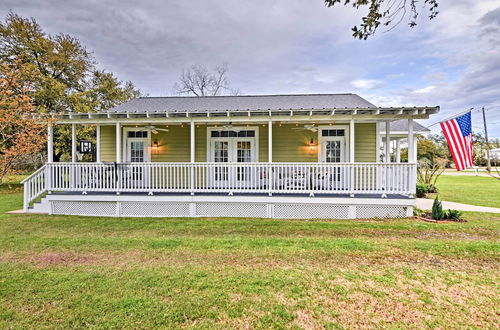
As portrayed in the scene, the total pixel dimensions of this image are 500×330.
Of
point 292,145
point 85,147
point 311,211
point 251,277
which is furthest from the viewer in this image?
point 85,147

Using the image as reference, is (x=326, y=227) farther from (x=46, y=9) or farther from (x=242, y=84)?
(x=242, y=84)

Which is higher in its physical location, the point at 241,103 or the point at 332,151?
the point at 241,103

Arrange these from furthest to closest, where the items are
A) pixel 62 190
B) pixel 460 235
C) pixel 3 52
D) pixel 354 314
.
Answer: pixel 3 52
pixel 62 190
pixel 460 235
pixel 354 314

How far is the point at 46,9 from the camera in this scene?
1477 centimetres

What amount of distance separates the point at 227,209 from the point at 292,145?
3836mm

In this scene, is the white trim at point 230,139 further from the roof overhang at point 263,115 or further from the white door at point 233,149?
the roof overhang at point 263,115

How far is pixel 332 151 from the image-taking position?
9383 millimetres

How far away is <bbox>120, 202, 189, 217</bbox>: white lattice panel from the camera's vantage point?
7.80 meters

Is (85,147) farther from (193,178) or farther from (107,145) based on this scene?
(193,178)

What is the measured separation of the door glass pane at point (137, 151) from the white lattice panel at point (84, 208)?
2494 mm

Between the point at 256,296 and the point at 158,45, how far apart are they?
21903 mm

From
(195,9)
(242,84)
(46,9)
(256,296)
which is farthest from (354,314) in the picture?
(242,84)

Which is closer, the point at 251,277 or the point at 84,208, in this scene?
the point at 251,277

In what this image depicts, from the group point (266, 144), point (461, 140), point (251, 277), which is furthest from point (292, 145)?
point (251, 277)
